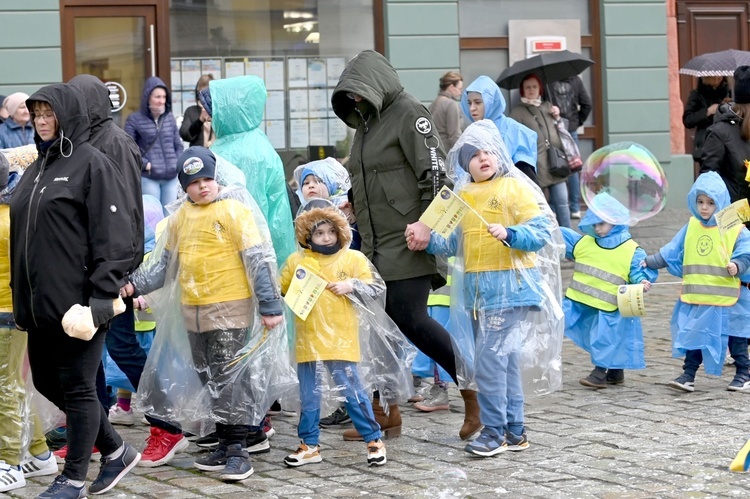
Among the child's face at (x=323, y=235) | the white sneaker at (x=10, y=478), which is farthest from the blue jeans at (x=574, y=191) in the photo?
the white sneaker at (x=10, y=478)

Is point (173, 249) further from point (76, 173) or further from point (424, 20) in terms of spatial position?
point (424, 20)

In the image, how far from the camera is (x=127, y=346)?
657cm

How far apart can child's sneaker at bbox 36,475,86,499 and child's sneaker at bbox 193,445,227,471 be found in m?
0.66

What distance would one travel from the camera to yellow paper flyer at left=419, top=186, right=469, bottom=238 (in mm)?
5992

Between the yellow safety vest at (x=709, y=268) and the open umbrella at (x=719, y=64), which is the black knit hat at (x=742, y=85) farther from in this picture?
the open umbrella at (x=719, y=64)

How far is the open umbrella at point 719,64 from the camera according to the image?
38.7 feet

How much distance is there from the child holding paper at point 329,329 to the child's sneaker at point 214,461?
288 millimetres

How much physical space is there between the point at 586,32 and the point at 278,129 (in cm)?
358

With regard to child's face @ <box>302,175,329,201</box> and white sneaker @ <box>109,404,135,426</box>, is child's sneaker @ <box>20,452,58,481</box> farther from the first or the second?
child's face @ <box>302,175,329,201</box>

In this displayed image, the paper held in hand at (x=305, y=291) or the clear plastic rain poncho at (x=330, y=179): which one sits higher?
the clear plastic rain poncho at (x=330, y=179)

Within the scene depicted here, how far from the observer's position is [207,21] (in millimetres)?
13461

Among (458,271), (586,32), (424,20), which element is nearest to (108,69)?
(424,20)

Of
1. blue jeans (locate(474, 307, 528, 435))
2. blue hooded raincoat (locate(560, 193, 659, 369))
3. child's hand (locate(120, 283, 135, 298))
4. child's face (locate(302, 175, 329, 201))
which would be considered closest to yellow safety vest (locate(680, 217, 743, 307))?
blue hooded raincoat (locate(560, 193, 659, 369))

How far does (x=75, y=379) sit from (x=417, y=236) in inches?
66.1
